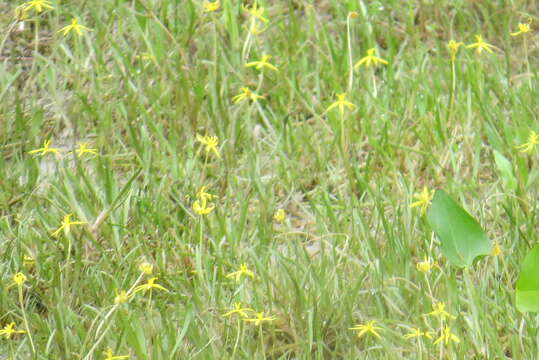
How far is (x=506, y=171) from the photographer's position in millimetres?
2922

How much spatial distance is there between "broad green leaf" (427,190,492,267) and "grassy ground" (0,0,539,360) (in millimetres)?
90

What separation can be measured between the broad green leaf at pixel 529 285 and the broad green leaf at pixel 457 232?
15cm

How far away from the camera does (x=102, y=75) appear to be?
3512 millimetres

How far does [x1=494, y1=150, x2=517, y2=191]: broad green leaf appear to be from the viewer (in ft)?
9.52

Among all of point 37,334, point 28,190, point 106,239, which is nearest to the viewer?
point 37,334

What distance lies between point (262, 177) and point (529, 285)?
1027mm

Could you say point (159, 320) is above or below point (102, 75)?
below

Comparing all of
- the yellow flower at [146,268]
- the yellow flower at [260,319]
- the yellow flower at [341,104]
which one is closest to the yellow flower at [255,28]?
the yellow flower at [341,104]

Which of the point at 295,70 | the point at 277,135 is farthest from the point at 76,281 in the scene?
the point at 295,70

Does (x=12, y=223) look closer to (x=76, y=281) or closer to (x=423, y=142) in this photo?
(x=76, y=281)

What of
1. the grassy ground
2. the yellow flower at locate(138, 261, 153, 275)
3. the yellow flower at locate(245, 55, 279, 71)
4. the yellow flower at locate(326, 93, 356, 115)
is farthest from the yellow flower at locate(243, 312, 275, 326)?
the yellow flower at locate(245, 55, 279, 71)

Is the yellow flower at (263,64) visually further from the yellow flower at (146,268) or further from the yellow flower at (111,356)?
the yellow flower at (111,356)

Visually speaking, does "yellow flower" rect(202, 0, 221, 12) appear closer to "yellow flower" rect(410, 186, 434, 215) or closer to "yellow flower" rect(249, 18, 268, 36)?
"yellow flower" rect(249, 18, 268, 36)

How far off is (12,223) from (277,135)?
2.64 feet
